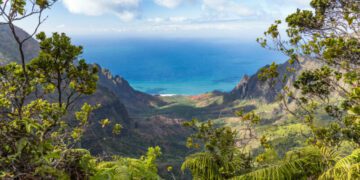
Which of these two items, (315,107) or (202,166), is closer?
(202,166)

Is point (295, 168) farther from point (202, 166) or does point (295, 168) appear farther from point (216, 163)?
point (202, 166)

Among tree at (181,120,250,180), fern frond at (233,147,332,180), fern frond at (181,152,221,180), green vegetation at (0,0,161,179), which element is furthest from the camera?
fern frond at (181,152,221,180)

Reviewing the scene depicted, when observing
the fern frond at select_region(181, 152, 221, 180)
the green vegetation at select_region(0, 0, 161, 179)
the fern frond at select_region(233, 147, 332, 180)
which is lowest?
the fern frond at select_region(181, 152, 221, 180)

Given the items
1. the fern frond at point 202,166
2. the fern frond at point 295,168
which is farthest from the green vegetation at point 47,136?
the fern frond at point 295,168

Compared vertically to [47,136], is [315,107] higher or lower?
lower

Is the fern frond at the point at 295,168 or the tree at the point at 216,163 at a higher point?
the fern frond at the point at 295,168

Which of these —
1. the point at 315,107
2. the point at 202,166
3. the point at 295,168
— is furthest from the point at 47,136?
the point at 315,107

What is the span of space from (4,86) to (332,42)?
8972 mm

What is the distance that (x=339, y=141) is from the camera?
9398mm

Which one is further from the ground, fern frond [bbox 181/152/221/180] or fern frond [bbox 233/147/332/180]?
fern frond [bbox 233/147/332/180]

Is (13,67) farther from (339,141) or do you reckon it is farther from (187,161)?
(339,141)

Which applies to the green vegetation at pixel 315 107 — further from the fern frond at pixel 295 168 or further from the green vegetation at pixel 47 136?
the green vegetation at pixel 47 136

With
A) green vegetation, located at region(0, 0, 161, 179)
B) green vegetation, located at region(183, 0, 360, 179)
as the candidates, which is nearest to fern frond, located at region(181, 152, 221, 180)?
green vegetation, located at region(183, 0, 360, 179)

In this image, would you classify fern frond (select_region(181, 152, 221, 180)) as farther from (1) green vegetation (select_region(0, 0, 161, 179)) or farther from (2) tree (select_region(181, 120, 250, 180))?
(1) green vegetation (select_region(0, 0, 161, 179))
